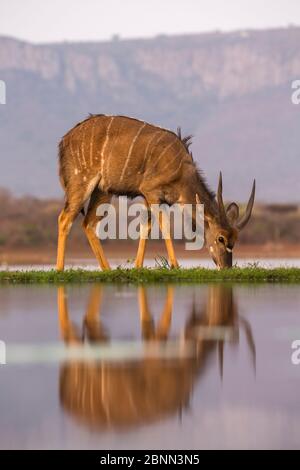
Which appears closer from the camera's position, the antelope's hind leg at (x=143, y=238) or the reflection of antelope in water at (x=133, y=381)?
the reflection of antelope in water at (x=133, y=381)

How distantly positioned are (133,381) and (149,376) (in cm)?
25

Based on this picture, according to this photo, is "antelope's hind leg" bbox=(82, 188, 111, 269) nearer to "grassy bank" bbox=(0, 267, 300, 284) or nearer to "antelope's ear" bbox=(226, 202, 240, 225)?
"grassy bank" bbox=(0, 267, 300, 284)

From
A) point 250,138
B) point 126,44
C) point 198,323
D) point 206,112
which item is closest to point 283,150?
point 250,138

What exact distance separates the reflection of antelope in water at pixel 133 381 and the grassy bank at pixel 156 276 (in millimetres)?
6784

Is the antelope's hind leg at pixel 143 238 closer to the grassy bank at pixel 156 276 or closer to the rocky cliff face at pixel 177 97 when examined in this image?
the grassy bank at pixel 156 276

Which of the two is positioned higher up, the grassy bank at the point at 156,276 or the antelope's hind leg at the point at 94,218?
the antelope's hind leg at the point at 94,218

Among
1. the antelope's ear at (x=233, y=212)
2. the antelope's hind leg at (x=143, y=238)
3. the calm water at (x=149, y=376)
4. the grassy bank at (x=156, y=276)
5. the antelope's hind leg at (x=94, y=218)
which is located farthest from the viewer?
the antelope's ear at (x=233, y=212)

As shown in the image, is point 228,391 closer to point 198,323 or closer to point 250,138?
point 198,323

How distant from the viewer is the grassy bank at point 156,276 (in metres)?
18.6

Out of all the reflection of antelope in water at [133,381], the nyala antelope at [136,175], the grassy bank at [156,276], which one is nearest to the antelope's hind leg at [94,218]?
the nyala antelope at [136,175]

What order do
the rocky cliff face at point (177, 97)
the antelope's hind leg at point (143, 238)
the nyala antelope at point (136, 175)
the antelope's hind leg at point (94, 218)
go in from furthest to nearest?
the rocky cliff face at point (177, 97), the antelope's hind leg at point (94, 218), the antelope's hind leg at point (143, 238), the nyala antelope at point (136, 175)

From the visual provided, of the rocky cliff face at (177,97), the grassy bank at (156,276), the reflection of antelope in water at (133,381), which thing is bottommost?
the reflection of antelope in water at (133,381)

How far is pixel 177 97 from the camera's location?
13425 centimetres

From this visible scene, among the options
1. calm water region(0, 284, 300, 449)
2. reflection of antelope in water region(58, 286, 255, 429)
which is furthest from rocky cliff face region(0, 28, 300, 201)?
reflection of antelope in water region(58, 286, 255, 429)
